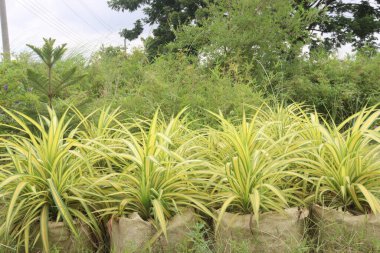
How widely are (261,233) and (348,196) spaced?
Answer: 2.08 ft

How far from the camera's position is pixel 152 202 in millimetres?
2385

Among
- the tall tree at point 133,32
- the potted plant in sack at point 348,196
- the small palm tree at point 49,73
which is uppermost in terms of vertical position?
the tall tree at point 133,32

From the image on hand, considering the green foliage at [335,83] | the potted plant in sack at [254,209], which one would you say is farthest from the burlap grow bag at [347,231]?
the green foliage at [335,83]

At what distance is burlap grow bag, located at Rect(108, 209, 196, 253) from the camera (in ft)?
7.82

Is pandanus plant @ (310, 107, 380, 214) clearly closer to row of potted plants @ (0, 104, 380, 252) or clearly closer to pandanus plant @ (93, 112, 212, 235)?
row of potted plants @ (0, 104, 380, 252)

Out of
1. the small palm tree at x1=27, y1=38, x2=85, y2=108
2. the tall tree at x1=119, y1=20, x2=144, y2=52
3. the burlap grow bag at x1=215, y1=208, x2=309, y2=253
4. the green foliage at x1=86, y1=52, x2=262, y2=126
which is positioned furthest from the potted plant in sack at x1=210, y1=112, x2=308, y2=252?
the tall tree at x1=119, y1=20, x2=144, y2=52

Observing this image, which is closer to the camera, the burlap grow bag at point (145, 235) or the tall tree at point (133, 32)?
the burlap grow bag at point (145, 235)

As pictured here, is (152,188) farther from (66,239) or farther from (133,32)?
(133,32)

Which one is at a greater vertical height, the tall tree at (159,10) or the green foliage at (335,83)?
the tall tree at (159,10)

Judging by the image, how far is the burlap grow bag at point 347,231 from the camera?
7.78ft

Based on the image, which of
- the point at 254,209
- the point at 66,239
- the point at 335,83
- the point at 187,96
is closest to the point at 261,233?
the point at 254,209

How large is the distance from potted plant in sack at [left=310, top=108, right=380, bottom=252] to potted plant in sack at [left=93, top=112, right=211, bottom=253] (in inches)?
27.1

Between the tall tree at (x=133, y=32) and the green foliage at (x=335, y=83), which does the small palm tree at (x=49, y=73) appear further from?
the tall tree at (x=133, y=32)

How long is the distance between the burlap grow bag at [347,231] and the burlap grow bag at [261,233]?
0.54ft
